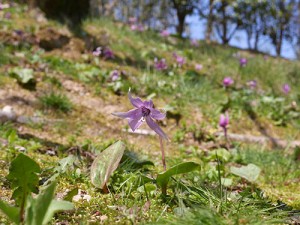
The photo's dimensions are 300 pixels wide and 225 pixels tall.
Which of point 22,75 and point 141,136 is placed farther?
point 22,75

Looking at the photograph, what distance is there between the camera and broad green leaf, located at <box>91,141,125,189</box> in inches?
66.4

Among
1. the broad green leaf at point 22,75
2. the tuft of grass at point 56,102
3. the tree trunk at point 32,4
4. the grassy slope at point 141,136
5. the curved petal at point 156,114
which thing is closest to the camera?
the curved petal at point 156,114

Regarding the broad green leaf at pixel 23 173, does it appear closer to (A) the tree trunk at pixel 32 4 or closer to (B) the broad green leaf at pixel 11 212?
(B) the broad green leaf at pixel 11 212

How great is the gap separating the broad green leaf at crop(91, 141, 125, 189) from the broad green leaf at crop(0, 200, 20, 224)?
21.0 inches

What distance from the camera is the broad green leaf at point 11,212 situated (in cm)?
121

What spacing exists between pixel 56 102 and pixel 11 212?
3.29 metres

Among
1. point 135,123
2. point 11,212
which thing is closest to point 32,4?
point 135,123

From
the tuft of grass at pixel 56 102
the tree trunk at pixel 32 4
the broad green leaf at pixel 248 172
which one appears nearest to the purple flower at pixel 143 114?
the broad green leaf at pixel 248 172

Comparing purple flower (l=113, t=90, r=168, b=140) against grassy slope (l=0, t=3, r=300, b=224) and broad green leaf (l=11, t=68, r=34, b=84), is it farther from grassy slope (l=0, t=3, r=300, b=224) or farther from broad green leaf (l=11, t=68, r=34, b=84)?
broad green leaf (l=11, t=68, r=34, b=84)

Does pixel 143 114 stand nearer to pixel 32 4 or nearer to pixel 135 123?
pixel 135 123

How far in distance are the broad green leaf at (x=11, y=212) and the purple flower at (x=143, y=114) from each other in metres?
0.54

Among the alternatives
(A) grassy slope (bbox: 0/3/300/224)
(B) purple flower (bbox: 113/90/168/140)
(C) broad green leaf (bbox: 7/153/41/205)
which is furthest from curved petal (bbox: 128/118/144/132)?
(C) broad green leaf (bbox: 7/153/41/205)

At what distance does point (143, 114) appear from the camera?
1574 millimetres

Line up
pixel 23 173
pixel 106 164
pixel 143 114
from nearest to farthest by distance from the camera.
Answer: pixel 23 173 < pixel 143 114 < pixel 106 164
